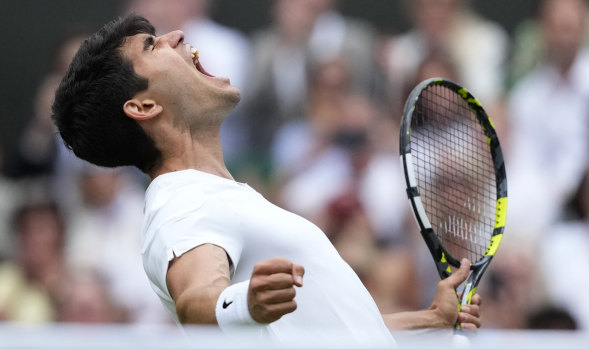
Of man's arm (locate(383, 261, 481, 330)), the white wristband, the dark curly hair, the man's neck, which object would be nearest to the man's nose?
the dark curly hair

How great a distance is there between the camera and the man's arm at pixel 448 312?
3.45 m

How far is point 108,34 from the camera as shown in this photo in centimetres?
351

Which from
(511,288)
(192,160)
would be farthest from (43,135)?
(192,160)

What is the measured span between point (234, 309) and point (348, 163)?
4.63 metres

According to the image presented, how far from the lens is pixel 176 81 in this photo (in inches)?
137

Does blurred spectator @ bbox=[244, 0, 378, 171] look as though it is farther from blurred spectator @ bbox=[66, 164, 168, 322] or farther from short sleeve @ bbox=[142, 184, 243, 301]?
short sleeve @ bbox=[142, 184, 243, 301]

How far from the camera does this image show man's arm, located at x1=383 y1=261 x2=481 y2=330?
3.45m

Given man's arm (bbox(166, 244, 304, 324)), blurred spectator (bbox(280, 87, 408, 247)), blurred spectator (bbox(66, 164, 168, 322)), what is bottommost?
blurred spectator (bbox(66, 164, 168, 322))

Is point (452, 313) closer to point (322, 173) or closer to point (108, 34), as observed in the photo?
point (108, 34)

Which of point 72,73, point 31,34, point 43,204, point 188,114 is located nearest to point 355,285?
point 188,114

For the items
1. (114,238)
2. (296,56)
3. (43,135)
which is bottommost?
(114,238)

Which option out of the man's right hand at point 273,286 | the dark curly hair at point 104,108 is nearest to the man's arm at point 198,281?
the man's right hand at point 273,286

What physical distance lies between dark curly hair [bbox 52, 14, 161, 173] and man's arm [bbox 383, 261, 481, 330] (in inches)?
41.4

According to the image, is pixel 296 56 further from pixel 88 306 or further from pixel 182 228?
pixel 182 228
